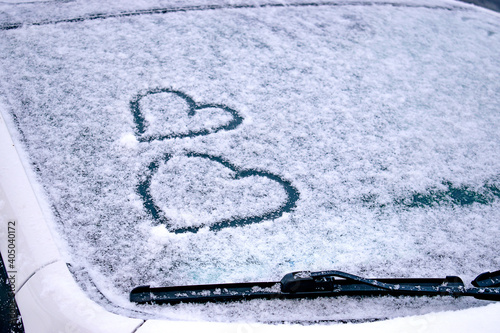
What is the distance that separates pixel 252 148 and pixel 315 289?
1.55 ft

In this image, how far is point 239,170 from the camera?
1197 mm

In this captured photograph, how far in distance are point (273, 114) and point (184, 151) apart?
32cm

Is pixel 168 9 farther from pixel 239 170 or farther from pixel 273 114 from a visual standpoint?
pixel 239 170

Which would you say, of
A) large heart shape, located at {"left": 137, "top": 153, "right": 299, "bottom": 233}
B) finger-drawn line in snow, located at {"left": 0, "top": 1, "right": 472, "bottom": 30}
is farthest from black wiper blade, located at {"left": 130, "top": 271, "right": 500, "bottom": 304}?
finger-drawn line in snow, located at {"left": 0, "top": 1, "right": 472, "bottom": 30}

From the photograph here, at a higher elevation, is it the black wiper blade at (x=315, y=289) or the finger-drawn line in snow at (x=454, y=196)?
the finger-drawn line in snow at (x=454, y=196)

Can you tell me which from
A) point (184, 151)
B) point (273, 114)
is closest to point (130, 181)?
point (184, 151)

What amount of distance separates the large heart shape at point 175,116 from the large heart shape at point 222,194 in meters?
0.11

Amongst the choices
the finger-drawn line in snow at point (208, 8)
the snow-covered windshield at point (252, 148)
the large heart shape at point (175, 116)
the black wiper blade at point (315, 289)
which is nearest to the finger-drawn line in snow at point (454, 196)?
the snow-covered windshield at point (252, 148)

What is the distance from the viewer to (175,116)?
1.37 m

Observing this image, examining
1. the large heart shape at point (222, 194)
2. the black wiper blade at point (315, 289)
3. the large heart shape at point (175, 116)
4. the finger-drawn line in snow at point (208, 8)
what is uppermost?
the finger-drawn line in snow at point (208, 8)

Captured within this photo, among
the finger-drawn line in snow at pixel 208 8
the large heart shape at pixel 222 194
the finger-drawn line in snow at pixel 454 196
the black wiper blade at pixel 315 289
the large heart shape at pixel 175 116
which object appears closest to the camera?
the black wiper blade at pixel 315 289

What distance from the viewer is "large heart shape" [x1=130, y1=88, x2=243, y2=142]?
1.31m

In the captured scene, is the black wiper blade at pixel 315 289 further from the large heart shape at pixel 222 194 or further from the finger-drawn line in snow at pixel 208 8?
the finger-drawn line in snow at pixel 208 8

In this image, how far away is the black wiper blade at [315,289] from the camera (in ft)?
3.00
